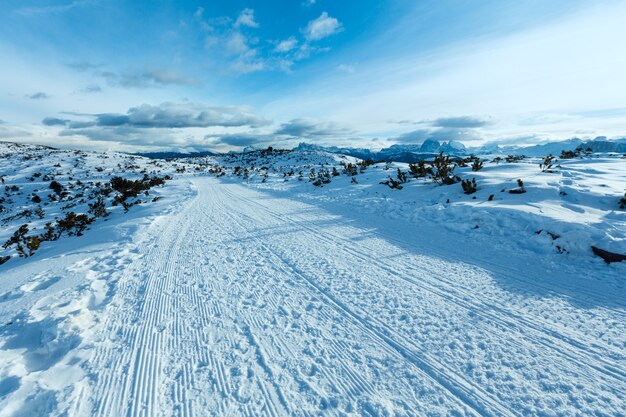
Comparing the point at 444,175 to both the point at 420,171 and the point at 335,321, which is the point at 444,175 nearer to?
the point at 420,171

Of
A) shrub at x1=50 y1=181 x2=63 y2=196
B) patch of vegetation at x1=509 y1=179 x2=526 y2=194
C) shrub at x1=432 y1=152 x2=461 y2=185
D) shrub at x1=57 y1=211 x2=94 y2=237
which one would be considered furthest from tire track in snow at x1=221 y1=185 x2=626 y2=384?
shrub at x1=50 y1=181 x2=63 y2=196

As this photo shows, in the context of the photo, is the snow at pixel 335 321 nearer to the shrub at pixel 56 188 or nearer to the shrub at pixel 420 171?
the shrub at pixel 420 171

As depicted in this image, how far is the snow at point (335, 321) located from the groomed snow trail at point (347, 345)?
20 mm

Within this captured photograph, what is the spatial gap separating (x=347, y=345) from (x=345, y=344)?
33 millimetres

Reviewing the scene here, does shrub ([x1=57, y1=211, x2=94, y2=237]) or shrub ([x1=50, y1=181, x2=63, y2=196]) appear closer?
shrub ([x1=57, y1=211, x2=94, y2=237])

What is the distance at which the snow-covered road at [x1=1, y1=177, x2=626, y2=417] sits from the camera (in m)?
2.76

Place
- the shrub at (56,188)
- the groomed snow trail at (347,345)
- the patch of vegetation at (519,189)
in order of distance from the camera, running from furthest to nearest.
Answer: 1. the shrub at (56,188)
2. the patch of vegetation at (519,189)
3. the groomed snow trail at (347,345)

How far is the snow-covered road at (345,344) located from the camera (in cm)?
276

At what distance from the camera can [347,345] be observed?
3.51 m

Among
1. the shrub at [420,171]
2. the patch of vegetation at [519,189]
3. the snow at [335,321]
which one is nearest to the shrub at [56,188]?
the snow at [335,321]

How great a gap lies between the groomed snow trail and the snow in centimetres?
2

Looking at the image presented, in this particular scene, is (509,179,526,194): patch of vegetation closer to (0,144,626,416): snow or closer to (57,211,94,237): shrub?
(0,144,626,416): snow

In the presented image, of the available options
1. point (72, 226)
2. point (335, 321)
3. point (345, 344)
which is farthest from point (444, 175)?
point (72, 226)

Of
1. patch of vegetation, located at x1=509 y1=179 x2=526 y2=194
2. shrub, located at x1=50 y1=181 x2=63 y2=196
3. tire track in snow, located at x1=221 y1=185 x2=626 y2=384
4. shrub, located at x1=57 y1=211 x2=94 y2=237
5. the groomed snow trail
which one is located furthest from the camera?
shrub, located at x1=50 y1=181 x2=63 y2=196
